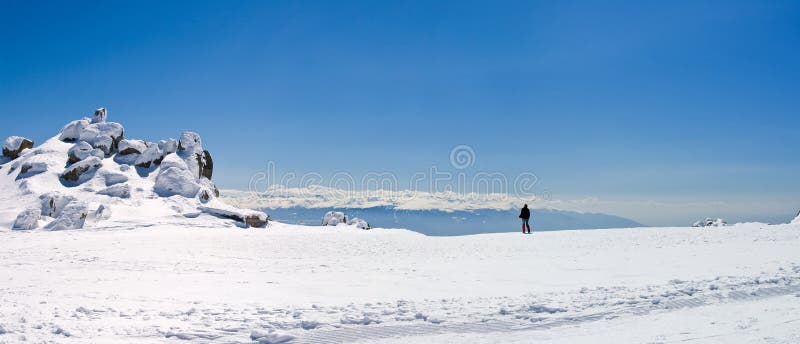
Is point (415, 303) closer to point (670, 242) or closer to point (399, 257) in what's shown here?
point (399, 257)

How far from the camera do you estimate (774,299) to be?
11.7 m

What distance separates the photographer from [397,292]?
528 inches

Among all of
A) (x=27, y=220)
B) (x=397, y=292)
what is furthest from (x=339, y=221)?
(x=397, y=292)

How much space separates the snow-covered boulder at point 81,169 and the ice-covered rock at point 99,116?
9.22 m

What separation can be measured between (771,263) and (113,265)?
74.6ft

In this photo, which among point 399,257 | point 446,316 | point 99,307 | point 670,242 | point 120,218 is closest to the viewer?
point 446,316

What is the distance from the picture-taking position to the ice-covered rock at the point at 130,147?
4741 centimetres

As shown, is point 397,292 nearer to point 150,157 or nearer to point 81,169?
point 81,169

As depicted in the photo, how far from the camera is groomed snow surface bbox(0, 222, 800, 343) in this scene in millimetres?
9562

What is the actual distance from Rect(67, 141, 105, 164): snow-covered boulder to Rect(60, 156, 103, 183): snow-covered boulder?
140 centimetres

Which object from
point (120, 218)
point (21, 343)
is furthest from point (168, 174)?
point (21, 343)

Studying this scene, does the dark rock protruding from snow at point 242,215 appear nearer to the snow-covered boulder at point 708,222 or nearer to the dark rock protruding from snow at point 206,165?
the dark rock protruding from snow at point 206,165

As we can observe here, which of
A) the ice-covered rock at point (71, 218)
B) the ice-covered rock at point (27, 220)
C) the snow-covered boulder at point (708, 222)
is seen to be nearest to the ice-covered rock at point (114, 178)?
the ice-covered rock at point (27, 220)

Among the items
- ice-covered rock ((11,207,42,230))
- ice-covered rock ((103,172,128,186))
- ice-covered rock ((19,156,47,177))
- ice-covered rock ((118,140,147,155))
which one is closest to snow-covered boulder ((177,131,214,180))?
ice-covered rock ((118,140,147,155))
